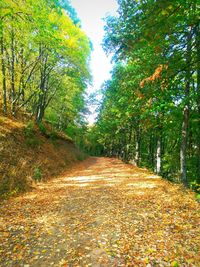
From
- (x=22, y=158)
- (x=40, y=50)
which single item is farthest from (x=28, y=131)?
(x=40, y=50)

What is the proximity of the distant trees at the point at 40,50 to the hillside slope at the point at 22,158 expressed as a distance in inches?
88.3

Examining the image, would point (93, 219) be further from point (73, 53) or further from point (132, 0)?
point (73, 53)

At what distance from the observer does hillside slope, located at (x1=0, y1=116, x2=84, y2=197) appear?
9.30 meters

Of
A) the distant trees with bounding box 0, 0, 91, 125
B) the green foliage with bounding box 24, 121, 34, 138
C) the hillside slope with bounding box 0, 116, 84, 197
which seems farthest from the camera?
the green foliage with bounding box 24, 121, 34, 138

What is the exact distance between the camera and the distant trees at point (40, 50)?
29.0 feet

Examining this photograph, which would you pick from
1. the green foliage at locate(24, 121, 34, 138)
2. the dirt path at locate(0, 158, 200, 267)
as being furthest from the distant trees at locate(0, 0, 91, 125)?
the dirt path at locate(0, 158, 200, 267)

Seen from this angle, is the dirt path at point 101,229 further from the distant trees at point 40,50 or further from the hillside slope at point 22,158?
the distant trees at point 40,50

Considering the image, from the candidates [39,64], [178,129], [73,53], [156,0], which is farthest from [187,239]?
[39,64]

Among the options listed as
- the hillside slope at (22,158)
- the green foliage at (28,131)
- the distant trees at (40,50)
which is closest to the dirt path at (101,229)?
the hillside slope at (22,158)

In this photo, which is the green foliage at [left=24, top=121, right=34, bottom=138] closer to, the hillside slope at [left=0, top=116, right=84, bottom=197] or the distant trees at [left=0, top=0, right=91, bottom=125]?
the hillside slope at [left=0, top=116, right=84, bottom=197]

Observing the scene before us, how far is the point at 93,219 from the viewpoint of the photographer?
631 cm

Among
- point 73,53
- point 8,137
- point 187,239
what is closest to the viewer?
point 187,239

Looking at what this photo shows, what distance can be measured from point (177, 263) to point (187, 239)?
3.61 ft

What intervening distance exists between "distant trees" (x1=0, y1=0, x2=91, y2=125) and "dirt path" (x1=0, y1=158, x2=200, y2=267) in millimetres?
7016
